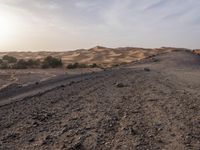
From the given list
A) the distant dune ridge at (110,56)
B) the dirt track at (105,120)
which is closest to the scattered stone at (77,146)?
the dirt track at (105,120)

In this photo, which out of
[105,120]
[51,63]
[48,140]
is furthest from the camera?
[51,63]

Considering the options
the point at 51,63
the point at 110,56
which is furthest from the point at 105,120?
the point at 110,56

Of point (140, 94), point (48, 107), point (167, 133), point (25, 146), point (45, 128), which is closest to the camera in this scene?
point (25, 146)

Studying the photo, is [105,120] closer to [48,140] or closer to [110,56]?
[48,140]

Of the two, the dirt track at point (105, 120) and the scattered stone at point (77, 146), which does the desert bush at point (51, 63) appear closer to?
A: the dirt track at point (105, 120)

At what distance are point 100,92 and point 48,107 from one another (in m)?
2.95

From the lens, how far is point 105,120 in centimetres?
847

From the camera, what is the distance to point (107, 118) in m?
8.65

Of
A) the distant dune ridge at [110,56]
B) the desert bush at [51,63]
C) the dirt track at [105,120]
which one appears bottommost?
the distant dune ridge at [110,56]

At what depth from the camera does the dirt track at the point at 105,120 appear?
22.7ft

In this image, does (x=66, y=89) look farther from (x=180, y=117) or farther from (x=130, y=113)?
(x=180, y=117)

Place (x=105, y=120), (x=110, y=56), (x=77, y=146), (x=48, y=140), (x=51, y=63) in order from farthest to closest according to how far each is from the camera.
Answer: (x=110, y=56), (x=51, y=63), (x=105, y=120), (x=48, y=140), (x=77, y=146)

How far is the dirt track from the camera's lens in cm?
693

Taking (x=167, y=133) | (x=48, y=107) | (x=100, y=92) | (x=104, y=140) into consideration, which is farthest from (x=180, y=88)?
(x=104, y=140)
